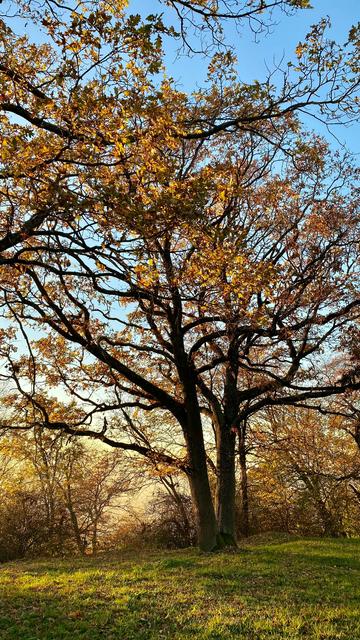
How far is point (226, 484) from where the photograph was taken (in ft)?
43.3

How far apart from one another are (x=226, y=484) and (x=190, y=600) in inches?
265

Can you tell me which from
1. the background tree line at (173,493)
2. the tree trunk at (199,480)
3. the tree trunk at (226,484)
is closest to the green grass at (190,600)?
the tree trunk at (199,480)

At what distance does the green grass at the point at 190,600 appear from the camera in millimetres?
5270

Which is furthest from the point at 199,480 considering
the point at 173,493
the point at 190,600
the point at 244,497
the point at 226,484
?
the point at 173,493

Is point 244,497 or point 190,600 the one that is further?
point 244,497

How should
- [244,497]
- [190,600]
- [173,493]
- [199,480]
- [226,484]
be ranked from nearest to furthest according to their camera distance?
1. [190,600]
2. [199,480]
3. [226,484]
4. [244,497]
5. [173,493]

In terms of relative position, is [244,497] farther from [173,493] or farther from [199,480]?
[199,480]

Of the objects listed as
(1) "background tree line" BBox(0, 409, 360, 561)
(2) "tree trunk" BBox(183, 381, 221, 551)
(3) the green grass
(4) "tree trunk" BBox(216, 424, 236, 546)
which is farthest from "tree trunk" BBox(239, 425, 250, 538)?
(3) the green grass

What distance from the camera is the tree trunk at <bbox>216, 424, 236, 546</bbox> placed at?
12867 mm

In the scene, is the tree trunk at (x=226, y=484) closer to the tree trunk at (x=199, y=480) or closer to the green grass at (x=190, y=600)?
the tree trunk at (x=199, y=480)

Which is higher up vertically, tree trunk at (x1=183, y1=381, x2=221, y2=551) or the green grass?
tree trunk at (x1=183, y1=381, x2=221, y2=551)

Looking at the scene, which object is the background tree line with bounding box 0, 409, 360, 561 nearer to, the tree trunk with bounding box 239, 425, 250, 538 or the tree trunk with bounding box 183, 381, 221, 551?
the tree trunk with bounding box 239, 425, 250, 538

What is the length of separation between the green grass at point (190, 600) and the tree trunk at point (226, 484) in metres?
2.36

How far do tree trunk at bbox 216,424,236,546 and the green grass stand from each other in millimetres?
2357
